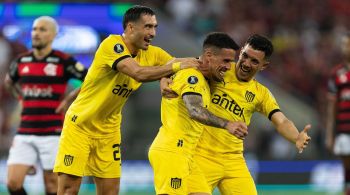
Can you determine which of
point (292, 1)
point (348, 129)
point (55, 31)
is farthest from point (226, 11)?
point (55, 31)

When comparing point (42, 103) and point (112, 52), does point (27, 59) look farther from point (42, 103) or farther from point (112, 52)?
point (112, 52)

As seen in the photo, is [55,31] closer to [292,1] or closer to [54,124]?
[54,124]

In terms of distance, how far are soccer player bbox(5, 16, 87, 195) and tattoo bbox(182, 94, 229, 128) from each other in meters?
2.88

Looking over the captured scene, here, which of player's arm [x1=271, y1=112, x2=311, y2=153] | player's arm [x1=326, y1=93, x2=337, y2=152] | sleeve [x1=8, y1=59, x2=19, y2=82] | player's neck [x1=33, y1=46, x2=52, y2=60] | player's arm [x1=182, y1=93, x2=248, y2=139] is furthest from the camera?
player's arm [x1=326, y1=93, x2=337, y2=152]

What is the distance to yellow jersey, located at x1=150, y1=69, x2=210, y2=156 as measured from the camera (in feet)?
27.6

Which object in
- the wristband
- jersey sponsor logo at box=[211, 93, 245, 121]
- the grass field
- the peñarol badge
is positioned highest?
the peñarol badge

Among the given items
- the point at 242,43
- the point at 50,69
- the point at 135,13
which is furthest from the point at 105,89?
the point at 242,43

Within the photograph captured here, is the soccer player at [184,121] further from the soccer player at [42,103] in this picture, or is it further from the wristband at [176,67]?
the soccer player at [42,103]

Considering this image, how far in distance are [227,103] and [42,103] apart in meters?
2.73

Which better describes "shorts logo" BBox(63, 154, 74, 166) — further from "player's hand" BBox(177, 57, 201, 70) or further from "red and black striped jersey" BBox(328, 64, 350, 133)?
"red and black striped jersey" BBox(328, 64, 350, 133)

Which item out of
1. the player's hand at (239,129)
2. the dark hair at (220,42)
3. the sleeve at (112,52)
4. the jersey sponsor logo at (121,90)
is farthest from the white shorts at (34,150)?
the player's hand at (239,129)

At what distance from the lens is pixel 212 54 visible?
845 cm

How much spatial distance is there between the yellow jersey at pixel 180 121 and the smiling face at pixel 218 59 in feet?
0.43

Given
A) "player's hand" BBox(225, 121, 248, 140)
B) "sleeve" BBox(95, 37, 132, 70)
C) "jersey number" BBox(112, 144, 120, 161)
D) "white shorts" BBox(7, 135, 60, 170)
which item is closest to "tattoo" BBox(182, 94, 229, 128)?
"player's hand" BBox(225, 121, 248, 140)
